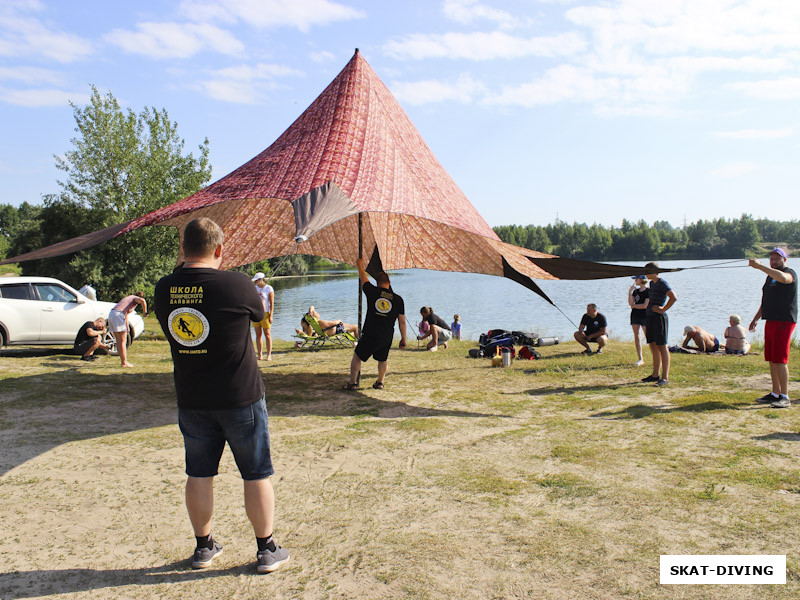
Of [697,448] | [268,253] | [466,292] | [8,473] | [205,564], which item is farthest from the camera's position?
[466,292]

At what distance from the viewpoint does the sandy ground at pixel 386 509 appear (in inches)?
116

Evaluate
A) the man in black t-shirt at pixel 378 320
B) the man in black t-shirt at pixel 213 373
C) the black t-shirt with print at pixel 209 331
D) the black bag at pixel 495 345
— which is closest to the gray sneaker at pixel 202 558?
the man in black t-shirt at pixel 213 373

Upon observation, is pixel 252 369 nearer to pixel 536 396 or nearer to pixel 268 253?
pixel 536 396

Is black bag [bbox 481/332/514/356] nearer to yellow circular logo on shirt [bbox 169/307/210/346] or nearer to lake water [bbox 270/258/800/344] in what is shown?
lake water [bbox 270/258/800/344]

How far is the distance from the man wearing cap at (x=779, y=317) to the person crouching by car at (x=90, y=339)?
10457 mm

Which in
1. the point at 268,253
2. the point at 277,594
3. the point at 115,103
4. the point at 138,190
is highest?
the point at 115,103

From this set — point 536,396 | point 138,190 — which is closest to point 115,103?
point 138,190

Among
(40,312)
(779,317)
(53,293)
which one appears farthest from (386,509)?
(53,293)

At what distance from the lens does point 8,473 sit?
4.50m

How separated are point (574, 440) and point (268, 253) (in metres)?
7.79

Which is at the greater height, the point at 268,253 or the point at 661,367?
the point at 268,253

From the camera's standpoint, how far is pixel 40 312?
1118 cm

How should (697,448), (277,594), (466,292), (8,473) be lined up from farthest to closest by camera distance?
(466,292), (697,448), (8,473), (277,594)

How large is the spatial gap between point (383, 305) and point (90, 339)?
6.30 meters
